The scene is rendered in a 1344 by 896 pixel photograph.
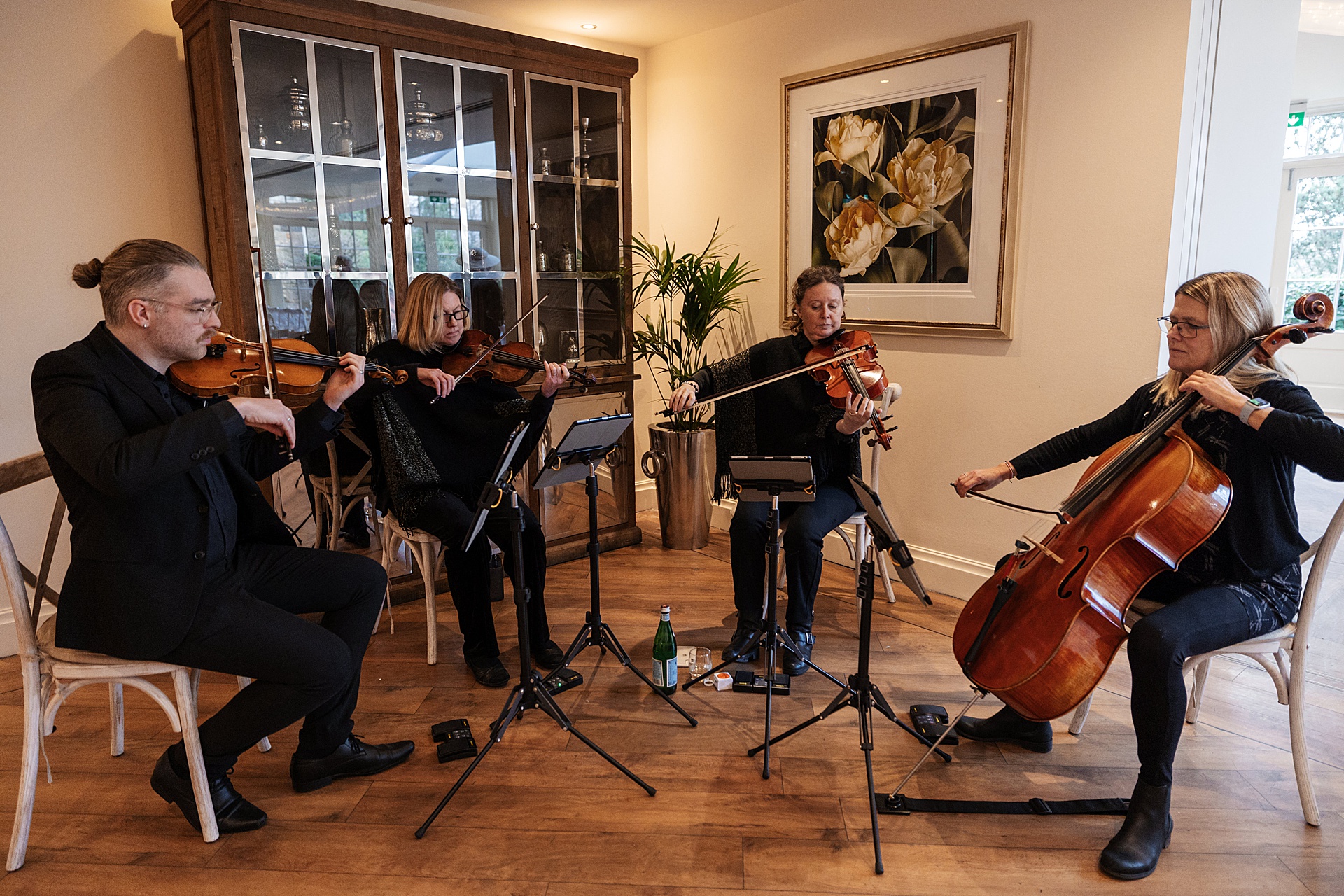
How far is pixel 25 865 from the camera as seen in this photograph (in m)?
1.80

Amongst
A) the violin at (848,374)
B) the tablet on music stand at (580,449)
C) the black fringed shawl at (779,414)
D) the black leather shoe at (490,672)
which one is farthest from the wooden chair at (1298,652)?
the black leather shoe at (490,672)

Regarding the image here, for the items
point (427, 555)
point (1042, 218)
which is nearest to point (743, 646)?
point (427, 555)

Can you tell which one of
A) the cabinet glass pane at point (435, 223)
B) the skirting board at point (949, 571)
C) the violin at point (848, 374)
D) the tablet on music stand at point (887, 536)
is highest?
the cabinet glass pane at point (435, 223)

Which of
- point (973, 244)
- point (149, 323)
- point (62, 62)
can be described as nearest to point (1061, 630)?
point (973, 244)

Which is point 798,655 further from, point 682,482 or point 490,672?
point 682,482

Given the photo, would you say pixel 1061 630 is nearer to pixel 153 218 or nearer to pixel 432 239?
pixel 432 239

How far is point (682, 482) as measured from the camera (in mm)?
3797

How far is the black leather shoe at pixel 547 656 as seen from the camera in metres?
2.69

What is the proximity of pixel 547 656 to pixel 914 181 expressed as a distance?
2.11 m

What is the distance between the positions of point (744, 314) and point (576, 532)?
4.03ft

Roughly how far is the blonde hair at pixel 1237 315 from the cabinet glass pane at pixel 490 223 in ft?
7.88

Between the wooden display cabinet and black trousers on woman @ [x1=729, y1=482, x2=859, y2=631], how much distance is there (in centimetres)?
107

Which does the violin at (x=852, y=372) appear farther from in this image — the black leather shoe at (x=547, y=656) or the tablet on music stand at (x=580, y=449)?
the black leather shoe at (x=547, y=656)

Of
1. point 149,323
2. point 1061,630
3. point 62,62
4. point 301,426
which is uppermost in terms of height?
point 62,62
